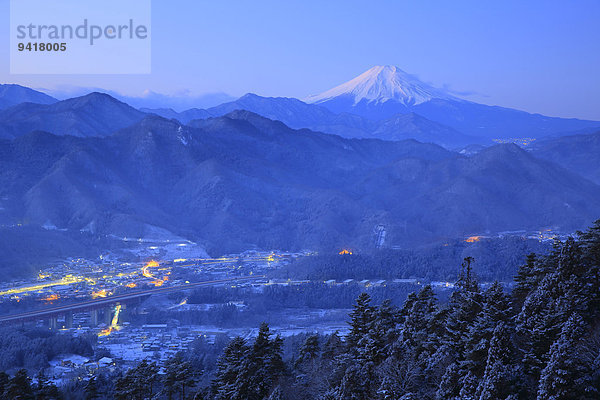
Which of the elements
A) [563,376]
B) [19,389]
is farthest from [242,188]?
[563,376]

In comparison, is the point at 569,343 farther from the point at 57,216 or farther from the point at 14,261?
the point at 57,216

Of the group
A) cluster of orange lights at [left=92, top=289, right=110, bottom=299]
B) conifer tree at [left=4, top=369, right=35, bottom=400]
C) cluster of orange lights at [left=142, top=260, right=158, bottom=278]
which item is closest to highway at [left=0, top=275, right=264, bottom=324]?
cluster of orange lights at [left=92, top=289, right=110, bottom=299]

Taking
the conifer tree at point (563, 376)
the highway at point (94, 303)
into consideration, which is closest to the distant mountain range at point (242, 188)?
the highway at point (94, 303)

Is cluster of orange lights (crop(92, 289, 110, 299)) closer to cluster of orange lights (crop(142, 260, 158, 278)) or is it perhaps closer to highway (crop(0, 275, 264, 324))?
highway (crop(0, 275, 264, 324))

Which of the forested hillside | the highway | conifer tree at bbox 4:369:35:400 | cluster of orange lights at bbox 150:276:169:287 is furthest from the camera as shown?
cluster of orange lights at bbox 150:276:169:287

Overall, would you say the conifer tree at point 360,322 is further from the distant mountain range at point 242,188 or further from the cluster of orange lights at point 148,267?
the distant mountain range at point 242,188

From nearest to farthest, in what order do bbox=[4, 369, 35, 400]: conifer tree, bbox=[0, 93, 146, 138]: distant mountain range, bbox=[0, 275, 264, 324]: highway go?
bbox=[4, 369, 35, 400]: conifer tree → bbox=[0, 275, 264, 324]: highway → bbox=[0, 93, 146, 138]: distant mountain range

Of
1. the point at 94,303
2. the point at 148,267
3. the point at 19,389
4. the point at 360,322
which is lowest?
the point at 94,303

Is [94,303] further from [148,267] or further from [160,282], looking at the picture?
[148,267]

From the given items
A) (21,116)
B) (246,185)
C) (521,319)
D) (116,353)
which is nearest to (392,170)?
(246,185)
